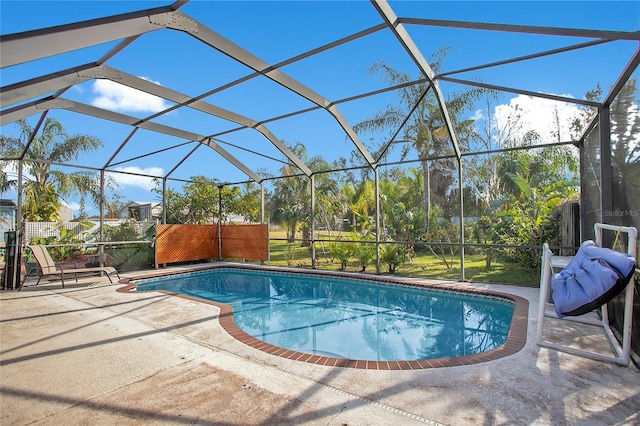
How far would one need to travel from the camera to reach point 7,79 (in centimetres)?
432

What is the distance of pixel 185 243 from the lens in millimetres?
11766

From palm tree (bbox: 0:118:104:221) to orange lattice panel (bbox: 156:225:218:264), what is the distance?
969 centimetres

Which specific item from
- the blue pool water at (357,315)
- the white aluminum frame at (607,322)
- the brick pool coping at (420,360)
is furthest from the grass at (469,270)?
the white aluminum frame at (607,322)

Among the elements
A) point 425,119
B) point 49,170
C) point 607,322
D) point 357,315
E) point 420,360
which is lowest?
point 357,315

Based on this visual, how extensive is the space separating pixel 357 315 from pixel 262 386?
12.1 ft

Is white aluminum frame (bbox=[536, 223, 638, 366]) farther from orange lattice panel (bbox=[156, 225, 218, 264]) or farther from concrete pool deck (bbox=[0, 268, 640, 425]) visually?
orange lattice panel (bbox=[156, 225, 218, 264])

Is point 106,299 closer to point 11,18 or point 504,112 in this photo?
point 11,18

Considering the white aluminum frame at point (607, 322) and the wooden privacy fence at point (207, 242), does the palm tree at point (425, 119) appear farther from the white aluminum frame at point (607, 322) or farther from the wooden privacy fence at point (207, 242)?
the white aluminum frame at point (607, 322)

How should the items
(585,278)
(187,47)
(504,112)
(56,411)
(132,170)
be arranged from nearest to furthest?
(56,411) < (585,278) < (187,47) < (132,170) < (504,112)

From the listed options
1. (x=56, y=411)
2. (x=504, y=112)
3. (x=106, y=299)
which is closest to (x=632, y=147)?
(x=56, y=411)

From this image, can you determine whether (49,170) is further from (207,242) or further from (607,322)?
(607,322)

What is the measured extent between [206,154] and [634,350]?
10.7 m

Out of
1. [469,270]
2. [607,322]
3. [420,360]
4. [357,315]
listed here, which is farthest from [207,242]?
[607,322]

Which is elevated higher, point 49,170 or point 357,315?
point 49,170
